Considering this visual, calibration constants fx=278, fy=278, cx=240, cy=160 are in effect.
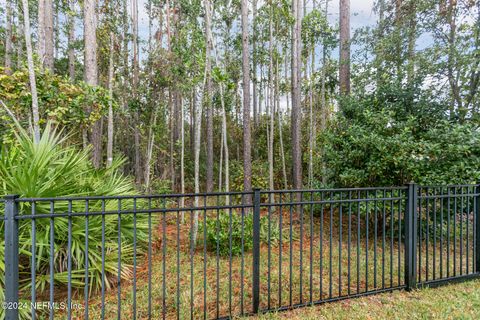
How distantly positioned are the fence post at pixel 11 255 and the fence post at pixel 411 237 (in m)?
3.63

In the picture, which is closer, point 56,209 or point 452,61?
point 56,209

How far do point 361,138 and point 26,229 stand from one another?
5.18 m

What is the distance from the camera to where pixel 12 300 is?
1.85 metres

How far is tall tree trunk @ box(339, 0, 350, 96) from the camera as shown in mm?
6863

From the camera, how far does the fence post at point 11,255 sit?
186cm

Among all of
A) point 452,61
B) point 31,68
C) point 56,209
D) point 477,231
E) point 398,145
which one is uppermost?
point 452,61

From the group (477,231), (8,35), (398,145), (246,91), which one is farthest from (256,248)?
(8,35)

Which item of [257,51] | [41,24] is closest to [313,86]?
[257,51]

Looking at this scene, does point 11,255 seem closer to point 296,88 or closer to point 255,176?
point 296,88

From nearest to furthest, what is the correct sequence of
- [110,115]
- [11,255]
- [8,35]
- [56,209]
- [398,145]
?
[11,255], [56,209], [398,145], [110,115], [8,35]

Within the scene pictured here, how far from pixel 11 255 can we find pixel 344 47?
7381mm

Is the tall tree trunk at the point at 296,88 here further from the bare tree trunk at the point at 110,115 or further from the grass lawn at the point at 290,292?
the bare tree trunk at the point at 110,115

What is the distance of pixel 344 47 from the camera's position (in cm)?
692

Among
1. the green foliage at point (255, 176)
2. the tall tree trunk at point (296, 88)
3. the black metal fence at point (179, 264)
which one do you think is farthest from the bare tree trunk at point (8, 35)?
the tall tree trunk at point (296, 88)
